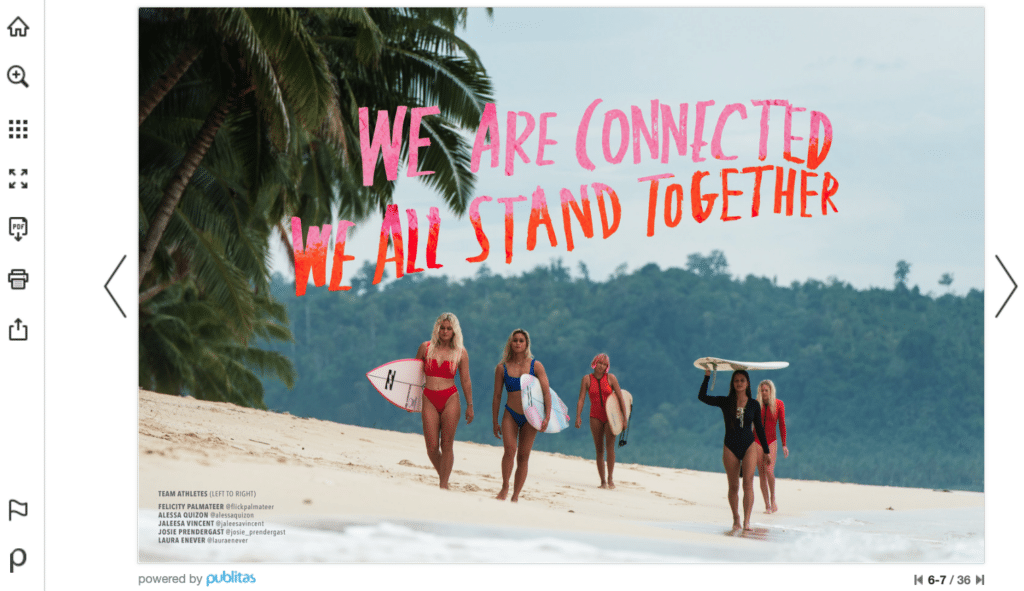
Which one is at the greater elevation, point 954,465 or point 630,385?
point 630,385

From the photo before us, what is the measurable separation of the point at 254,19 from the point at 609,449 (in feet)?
18.1

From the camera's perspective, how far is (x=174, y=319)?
21.8 metres

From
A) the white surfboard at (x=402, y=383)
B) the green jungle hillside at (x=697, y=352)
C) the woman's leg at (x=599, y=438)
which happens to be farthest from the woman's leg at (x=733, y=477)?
the green jungle hillside at (x=697, y=352)

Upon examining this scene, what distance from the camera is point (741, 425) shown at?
734 centimetres

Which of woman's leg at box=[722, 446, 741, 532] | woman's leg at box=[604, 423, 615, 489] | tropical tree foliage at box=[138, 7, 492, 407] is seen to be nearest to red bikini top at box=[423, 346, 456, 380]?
woman's leg at box=[722, 446, 741, 532]

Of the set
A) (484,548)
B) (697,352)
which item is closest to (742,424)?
(484,548)

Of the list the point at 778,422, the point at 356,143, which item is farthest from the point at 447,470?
the point at 356,143

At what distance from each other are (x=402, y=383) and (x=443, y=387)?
1.16ft

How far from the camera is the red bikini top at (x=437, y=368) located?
7730mm

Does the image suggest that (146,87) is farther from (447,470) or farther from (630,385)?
(630,385)

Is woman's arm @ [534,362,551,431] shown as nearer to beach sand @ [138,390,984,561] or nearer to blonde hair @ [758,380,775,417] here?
beach sand @ [138,390,984,561]

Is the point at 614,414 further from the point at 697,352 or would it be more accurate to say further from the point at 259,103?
the point at 697,352

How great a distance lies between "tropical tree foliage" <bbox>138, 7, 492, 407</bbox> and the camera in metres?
9.05

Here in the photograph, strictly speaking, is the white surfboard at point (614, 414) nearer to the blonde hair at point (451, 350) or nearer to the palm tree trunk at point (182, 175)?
the blonde hair at point (451, 350)
